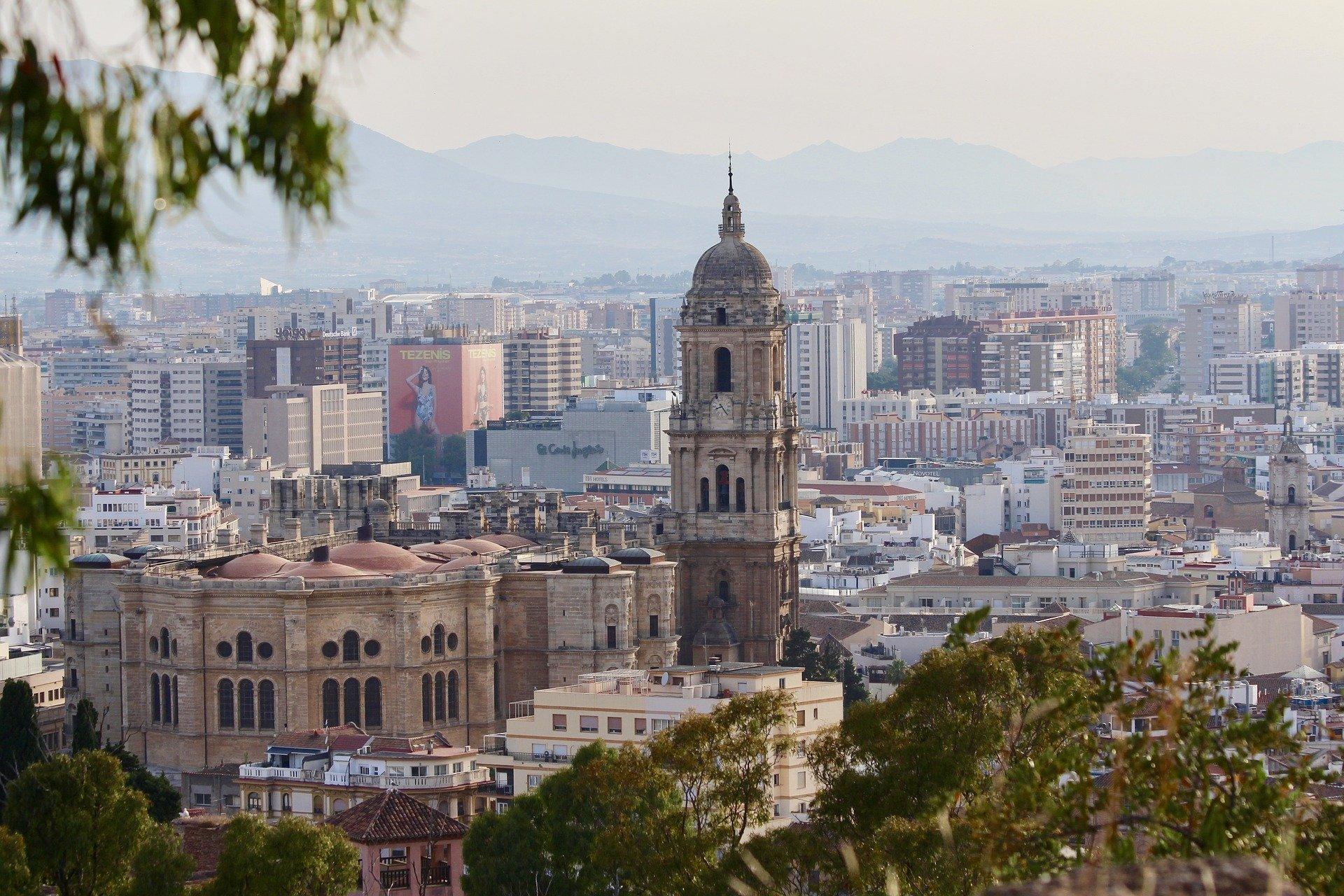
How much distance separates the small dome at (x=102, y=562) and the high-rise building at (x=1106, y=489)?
67.3 meters

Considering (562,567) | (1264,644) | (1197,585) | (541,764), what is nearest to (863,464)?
(1197,585)

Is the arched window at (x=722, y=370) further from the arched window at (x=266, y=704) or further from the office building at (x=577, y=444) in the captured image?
the office building at (x=577, y=444)

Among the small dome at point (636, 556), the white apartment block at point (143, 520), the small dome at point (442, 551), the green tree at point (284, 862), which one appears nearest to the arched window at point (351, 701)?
the small dome at point (442, 551)

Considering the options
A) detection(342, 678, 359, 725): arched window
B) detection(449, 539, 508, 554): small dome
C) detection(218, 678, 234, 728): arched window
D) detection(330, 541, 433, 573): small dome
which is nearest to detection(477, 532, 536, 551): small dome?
detection(449, 539, 508, 554): small dome

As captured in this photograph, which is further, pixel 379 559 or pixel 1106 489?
pixel 1106 489

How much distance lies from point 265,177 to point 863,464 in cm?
17853

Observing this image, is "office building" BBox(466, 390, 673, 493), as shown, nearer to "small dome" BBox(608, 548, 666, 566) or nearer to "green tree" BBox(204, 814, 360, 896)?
"small dome" BBox(608, 548, 666, 566)

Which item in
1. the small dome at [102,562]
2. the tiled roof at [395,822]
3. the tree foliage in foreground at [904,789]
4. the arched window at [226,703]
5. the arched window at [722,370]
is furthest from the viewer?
the arched window at [722,370]

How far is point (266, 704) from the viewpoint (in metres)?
63.3

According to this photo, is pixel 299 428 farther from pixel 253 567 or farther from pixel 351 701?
pixel 351 701

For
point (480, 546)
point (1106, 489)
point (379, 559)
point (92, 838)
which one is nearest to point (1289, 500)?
point (1106, 489)

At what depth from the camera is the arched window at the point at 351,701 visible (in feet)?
209

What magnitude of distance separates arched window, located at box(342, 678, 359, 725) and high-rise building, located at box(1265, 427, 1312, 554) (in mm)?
69053

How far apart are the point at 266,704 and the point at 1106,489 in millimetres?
72529
